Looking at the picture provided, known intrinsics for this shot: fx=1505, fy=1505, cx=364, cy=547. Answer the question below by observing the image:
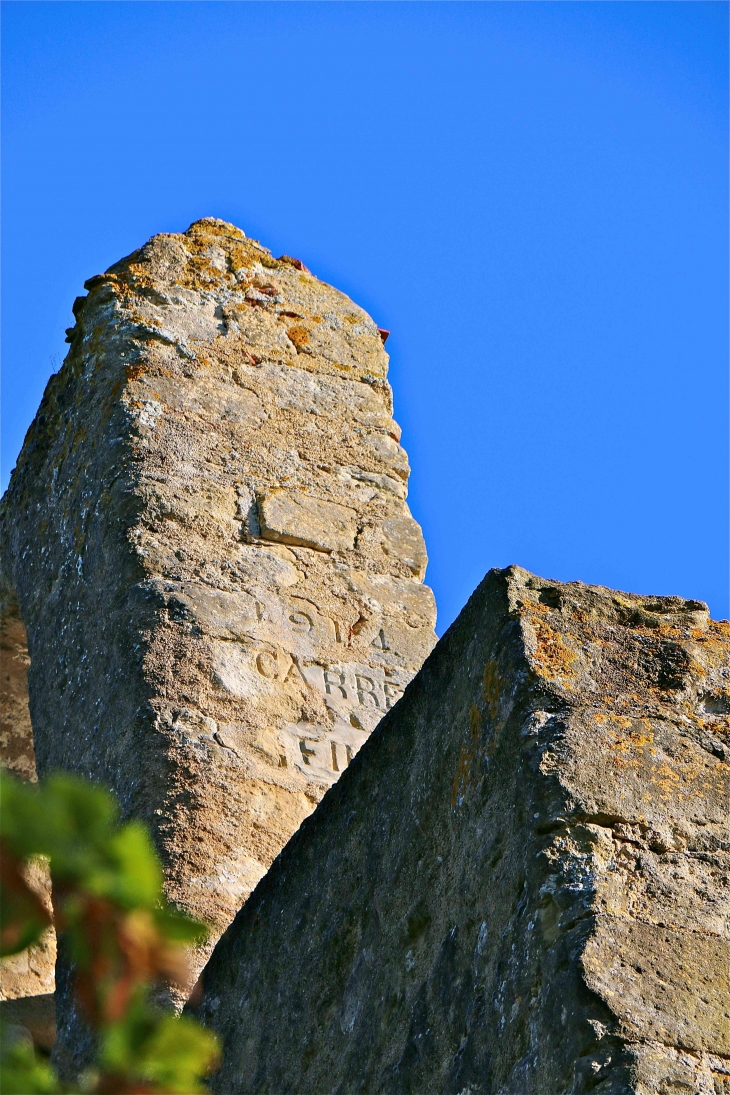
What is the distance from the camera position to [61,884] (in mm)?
1028

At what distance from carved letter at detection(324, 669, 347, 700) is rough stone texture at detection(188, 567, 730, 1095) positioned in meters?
1.54

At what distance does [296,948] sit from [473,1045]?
75 centimetres

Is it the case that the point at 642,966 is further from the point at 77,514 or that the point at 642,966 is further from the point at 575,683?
the point at 77,514

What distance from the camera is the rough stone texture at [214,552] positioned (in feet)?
13.2

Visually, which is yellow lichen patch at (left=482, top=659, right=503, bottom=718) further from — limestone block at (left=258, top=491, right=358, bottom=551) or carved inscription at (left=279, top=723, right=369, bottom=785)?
limestone block at (left=258, top=491, right=358, bottom=551)

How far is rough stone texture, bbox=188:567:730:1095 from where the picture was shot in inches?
75.7

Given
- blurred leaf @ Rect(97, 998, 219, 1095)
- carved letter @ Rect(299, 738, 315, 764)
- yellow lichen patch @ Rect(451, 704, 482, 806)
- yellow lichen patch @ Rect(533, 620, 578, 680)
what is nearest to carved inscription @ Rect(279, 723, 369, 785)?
carved letter @ Rect(299, 738, 315, 764)

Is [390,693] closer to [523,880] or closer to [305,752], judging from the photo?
[305,752]

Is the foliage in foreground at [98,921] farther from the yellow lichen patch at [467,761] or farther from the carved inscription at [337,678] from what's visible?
the carved inscription at [337,678]

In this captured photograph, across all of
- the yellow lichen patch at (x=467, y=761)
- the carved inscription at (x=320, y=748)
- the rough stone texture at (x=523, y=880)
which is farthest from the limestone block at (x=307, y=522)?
the yellow lichen patch at (x=467, y=761)

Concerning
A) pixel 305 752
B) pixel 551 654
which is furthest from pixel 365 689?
pixel 551 654

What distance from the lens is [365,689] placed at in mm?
4539

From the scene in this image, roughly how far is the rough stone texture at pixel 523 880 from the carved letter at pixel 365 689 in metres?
1.56

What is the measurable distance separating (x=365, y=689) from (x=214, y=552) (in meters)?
0.62
